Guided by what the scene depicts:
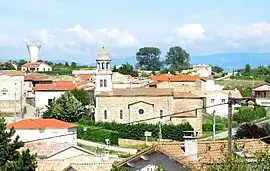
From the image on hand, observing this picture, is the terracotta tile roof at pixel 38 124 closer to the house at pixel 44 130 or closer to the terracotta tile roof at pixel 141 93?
the house at pixel 44 130

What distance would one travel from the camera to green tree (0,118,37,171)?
25375 millimetres

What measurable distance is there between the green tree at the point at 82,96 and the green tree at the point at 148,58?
107323 mm

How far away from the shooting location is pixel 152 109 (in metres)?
68.6

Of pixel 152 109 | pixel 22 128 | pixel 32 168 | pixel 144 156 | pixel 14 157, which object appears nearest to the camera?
pixel 144 156

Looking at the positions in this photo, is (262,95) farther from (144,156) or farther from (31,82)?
(144,156)

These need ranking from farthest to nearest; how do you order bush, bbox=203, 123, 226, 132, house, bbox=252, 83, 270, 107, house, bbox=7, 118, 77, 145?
house, bbox=252, 83, 270, 107 → bush, bbox=203, 123, 226, 132 → house, bbox=7, 118, 77, 145

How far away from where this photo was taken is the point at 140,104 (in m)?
68.6

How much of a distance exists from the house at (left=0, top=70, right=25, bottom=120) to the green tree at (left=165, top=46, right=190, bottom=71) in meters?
108

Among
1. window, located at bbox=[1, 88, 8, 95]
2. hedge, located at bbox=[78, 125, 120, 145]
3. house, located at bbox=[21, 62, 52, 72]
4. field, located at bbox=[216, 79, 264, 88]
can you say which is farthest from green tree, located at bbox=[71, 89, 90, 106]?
house, located at bbox=[21, 62, 52, 72]

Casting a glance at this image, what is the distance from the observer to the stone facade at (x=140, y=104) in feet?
225

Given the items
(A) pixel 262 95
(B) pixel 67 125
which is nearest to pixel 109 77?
(B) pixel 67 125

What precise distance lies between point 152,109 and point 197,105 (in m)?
4.46

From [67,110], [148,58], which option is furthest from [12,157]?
[148,58]

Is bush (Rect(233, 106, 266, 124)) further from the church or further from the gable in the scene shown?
the gable
